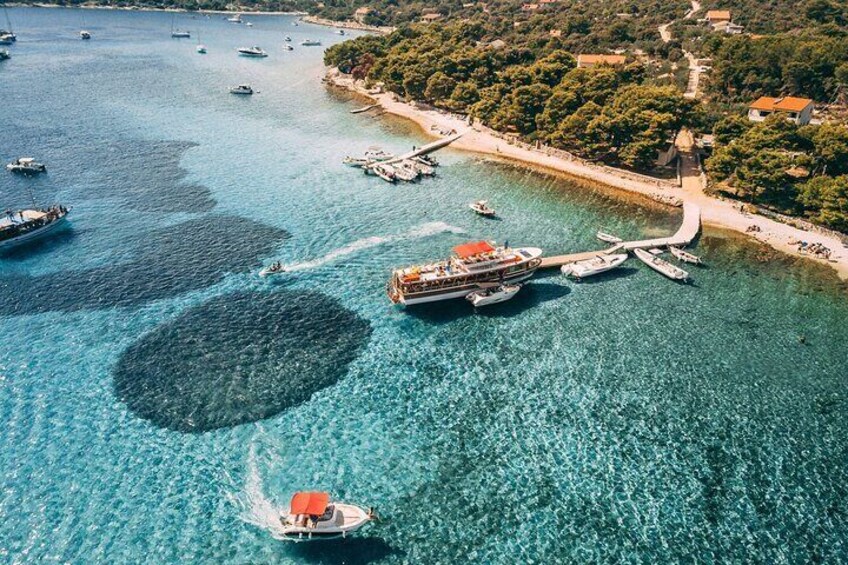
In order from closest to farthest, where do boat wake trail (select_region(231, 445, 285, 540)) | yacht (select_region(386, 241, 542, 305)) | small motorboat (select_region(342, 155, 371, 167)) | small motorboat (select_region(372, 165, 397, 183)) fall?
boat wake trail (select_region(231, 445, 285, 540)) < yacht (select_region(386, 241, 542, 305)) < small motorboat (select_region(372, 165, 397, 183)) < small motorboat (select_region(342, 155, 371, 167))

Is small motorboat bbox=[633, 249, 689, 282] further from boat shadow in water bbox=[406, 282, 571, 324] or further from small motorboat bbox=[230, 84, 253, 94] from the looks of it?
small motorboat bbox=[230, 84, 253, 94]

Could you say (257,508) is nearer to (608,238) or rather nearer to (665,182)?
(608,238)

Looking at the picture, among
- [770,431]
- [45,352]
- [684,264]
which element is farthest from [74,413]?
[684,264]

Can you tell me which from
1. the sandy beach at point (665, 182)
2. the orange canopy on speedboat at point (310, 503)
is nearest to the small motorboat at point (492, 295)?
the orange canopy on speedboat at point (310, 503)

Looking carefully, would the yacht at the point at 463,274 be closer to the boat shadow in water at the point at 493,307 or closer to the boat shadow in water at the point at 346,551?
the boat shadow in water at the point at 493,307

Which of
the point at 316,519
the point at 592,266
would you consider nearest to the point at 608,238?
the point at 592,266

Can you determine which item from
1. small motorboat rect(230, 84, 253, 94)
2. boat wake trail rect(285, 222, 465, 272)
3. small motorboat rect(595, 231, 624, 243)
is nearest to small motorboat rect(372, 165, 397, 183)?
boat wake trail rect(285, 222, 465, 272)
